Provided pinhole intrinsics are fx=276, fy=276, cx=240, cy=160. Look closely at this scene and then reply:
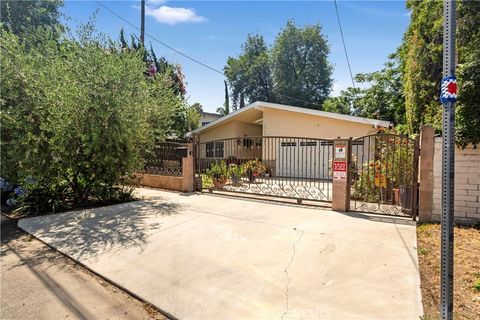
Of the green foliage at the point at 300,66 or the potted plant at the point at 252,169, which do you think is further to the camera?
the green foliage at the point at 300,66

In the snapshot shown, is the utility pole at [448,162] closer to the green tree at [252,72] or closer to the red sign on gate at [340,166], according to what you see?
the red sign on gate at [340,166]

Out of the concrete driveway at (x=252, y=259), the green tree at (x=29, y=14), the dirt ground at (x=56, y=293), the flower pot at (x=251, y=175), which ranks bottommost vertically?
the dirt ground at (x=56, y=293)

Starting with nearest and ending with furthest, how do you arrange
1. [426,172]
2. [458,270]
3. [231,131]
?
1. [458,270]
2. [426,172]
3. [231,131]

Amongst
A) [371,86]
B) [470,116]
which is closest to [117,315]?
[470,116]

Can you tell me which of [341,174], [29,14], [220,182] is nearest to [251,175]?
[220,182]

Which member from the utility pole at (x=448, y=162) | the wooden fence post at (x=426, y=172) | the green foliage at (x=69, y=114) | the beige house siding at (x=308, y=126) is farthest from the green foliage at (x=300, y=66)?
the utility pole at (x=448, y=162)

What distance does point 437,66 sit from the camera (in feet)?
28.1

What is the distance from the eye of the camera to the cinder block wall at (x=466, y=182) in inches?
204

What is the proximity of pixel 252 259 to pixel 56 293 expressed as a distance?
97.0 inches

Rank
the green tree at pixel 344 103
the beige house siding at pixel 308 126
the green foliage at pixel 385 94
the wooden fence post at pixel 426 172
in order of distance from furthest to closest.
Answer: the green tree at pixel 344 103 < the green foliage at pixel 385 94 < the beige house siding at pixel 308 126 < the wooden fence post at pixel 426 172

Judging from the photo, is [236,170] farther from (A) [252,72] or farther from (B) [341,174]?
(A) [252,72]

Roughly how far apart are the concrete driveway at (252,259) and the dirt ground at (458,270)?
0.12 m

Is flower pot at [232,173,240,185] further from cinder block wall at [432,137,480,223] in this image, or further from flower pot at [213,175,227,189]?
cinder block wall at [432,137,480,223]

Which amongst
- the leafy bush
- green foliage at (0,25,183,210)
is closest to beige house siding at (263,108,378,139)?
the leafy bush
